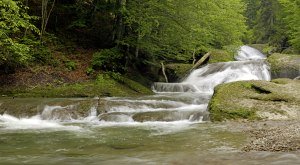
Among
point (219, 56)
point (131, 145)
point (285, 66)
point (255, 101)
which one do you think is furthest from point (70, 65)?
point (219, 56)

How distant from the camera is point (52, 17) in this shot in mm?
24203

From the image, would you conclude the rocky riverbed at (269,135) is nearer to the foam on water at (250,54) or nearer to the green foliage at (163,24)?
the green foliage at (163,24)

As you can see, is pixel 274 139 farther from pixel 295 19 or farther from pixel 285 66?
pixel 295 19

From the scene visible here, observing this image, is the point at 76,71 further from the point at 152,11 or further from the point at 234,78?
the point at 234,78

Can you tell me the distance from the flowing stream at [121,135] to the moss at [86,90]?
5.10ft

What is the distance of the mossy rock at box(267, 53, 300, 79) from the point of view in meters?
21.9

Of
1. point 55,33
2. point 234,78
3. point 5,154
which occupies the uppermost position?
point 55,33

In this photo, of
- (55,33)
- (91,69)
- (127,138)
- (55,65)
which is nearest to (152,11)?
(91,69)

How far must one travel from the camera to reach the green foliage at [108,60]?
806 inches

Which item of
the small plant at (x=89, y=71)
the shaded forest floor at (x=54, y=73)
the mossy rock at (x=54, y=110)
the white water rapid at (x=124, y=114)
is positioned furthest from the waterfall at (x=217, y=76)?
the mossy rock at (x=54, y=110)

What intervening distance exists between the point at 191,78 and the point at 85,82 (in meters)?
8.25

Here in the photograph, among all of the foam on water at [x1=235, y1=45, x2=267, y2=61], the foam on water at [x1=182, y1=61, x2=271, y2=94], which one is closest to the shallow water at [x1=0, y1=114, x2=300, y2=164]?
the foam on water at [x1=182, y1=61, x2=271, y2=94]

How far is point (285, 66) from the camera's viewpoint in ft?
73.5

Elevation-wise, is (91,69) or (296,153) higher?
(91,69)
